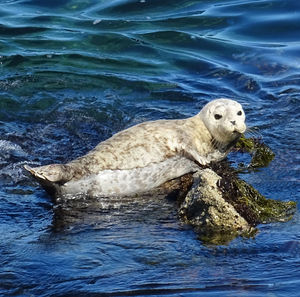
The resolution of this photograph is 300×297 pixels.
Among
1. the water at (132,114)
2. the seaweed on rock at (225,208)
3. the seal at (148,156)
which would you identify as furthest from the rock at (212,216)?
the seal at (148,156)

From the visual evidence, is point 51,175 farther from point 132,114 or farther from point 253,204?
point 132,114

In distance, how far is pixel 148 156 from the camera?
7656 millimetres

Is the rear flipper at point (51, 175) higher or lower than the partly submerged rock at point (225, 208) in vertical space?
higher

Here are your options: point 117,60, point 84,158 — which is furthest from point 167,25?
point 84,158

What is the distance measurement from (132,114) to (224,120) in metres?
2.31

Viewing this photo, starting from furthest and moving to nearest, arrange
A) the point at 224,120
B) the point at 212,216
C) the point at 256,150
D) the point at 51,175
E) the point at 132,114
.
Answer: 1. the point at 132,114
2. the point at 256,150
3. the point at 224,120
4. the point at 51,175
5. the point at 212,216

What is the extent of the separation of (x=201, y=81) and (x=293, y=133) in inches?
108

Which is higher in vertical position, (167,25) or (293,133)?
(167,25)

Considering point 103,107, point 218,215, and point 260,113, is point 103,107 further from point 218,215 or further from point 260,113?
point 218,215

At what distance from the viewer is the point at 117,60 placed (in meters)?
12.6

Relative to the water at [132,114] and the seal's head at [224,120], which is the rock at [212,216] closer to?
the water at [132,114]

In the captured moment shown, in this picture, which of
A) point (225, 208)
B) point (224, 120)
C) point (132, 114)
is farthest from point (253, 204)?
point (132, 114)

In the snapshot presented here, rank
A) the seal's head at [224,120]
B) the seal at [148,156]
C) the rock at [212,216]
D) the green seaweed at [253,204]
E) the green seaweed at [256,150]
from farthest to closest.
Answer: the green seaweed at [256,150] → the seal's head at [224,120] → the seal at [148,156] → the green seaweed at [253,204] → the rock at [212,216]

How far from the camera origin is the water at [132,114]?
5.59 meters
